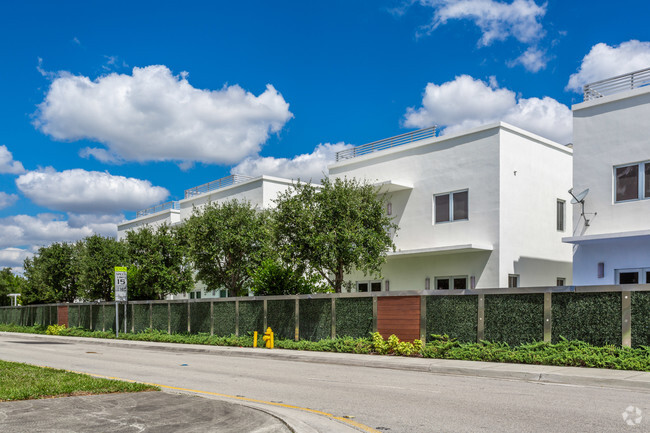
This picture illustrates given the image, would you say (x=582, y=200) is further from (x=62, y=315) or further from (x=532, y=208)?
(x=62, y=315)

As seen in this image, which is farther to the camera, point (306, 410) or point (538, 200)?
point (538, 200)

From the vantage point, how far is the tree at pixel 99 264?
131ft

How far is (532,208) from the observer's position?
26.2m

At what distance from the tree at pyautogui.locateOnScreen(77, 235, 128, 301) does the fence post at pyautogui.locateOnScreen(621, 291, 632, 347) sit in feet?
100

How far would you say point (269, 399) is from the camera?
11.1 meters

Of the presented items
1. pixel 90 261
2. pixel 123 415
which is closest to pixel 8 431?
pixel 123 415

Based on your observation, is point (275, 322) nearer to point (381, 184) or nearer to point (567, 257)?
point (381, 184)

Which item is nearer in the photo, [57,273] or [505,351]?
[505,351]

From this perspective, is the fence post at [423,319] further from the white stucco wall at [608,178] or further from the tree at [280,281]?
the tree at [280,281]

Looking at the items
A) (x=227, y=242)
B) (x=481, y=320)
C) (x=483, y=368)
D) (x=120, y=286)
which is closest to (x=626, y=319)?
(x=483, y=368)

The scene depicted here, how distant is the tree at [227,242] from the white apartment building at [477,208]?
6.59 meters

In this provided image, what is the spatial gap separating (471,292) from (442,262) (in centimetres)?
746

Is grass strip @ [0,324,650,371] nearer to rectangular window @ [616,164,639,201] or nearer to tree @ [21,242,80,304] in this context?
rectangular window @ [616,164,639,201]

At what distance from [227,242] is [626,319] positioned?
794 inches
